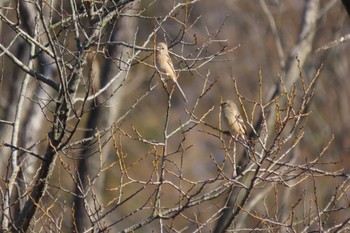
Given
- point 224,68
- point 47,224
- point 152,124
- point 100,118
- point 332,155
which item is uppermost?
point 152,124

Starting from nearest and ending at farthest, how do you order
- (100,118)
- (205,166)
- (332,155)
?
(100,118)
(332,155)
(205,166)

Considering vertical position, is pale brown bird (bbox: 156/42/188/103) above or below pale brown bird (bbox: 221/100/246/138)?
above

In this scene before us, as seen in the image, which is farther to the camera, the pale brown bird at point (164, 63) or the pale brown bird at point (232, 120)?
the pale brown bird at point (232, 120)

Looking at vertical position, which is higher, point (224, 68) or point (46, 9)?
point (224, 68)

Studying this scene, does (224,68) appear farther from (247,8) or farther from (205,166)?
(205,166)

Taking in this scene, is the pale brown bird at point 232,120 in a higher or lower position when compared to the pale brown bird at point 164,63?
lower

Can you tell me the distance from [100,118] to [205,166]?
2183 centimetres

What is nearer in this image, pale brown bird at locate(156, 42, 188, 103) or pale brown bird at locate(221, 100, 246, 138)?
pale brown bird at locate(156, 42, 188, 103)

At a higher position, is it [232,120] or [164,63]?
[164,63]

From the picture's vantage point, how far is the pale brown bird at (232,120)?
8.05 meters

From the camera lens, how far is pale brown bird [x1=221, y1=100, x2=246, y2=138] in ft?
26.4

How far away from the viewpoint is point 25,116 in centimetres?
1244

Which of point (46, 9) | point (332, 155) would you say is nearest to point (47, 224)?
point (46, 9)

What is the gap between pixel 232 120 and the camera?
8.24 meters
